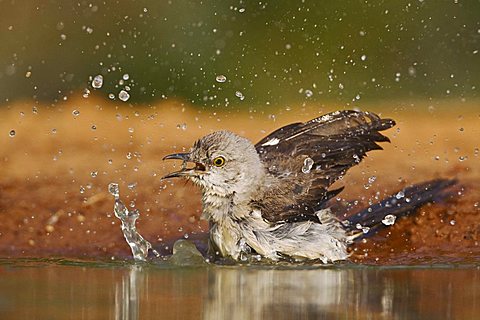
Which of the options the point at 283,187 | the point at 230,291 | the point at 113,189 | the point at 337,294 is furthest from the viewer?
the point at 113,189

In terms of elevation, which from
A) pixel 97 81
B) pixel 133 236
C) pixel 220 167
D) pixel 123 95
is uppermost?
pixel 97 81

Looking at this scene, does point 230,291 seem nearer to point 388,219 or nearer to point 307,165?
point 307,165

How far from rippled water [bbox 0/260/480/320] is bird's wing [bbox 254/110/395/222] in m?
0.80

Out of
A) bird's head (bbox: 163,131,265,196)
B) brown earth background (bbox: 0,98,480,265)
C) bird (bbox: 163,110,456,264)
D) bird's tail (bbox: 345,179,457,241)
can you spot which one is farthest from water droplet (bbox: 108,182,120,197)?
bird's tail (bbox: 345,179,457,241)

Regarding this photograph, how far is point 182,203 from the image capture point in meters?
12.5

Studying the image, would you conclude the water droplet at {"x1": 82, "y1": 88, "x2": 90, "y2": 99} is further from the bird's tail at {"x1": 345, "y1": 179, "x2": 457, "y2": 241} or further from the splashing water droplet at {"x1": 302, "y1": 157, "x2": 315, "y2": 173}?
the splashing water droplet at {"x1": 302, "y1": 157, "x2": 315, "y2": 173}

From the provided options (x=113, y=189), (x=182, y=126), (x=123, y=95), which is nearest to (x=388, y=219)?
(x=113, y=189)

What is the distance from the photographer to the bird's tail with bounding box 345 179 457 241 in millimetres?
10680

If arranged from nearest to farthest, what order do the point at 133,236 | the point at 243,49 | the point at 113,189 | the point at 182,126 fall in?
the point at 133,236 → the point at 113,189 → the point at 182,126 → the point at 243,49

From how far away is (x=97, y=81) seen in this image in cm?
1483

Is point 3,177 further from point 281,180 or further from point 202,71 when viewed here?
point 281,180

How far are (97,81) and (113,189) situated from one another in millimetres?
3095

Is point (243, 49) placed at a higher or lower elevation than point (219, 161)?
higher

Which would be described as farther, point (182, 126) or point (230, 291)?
→ point (182, 126)
